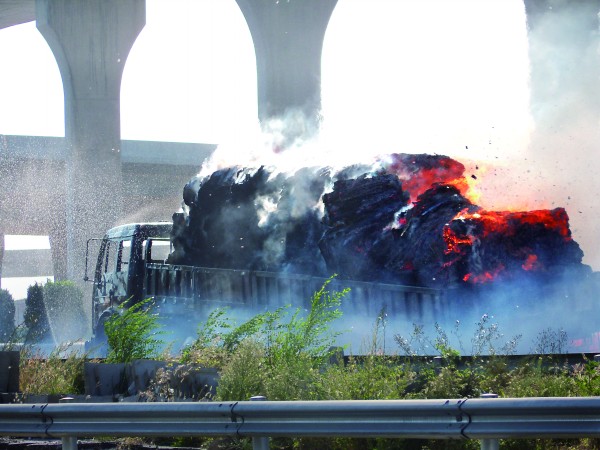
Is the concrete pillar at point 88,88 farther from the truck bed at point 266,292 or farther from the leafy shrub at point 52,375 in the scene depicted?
the leafy shrub at point 52,375

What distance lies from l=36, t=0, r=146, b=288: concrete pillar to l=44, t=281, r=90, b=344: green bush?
731 millimetres

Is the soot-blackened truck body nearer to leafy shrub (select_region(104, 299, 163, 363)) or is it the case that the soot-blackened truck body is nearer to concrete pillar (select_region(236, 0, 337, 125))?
leafy shrub (select_region(104, 299, 163, 363))

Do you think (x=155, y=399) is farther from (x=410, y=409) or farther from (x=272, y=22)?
(x=272, y=22)

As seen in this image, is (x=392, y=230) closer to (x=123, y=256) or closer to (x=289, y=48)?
(x=123, y=256)

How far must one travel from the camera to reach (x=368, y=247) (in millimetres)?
15656

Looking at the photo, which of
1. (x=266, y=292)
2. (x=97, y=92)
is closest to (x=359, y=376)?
(x=266, y=292)

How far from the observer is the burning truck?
1422cm

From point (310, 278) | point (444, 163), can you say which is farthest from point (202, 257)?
point (444, 163)

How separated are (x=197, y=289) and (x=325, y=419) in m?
13.6

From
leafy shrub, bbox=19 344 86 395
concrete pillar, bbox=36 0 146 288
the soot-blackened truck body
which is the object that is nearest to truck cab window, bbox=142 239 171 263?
the soot-blackened truck body

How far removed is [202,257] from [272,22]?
52.5 feet

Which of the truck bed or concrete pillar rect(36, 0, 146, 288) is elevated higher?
concrete pillar rect(36, 0, 146, 288)

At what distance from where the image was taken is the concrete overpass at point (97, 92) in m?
34.5

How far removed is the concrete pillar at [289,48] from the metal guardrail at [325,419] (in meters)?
26.8
